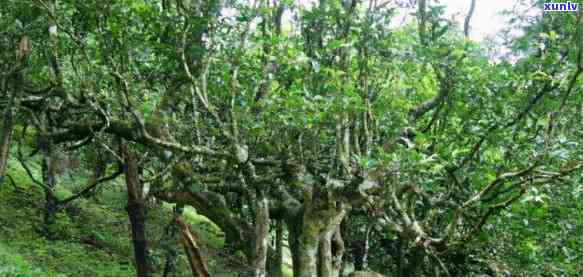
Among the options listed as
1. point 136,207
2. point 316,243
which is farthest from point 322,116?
point 136,207

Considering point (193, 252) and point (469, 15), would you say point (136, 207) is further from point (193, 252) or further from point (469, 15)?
point (469, 15)

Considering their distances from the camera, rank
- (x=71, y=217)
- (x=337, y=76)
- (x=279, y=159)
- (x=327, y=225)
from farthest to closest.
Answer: (x=71, y=217) < (x=279, y=159) < (x=327, y=225) < (x=337, y=76)

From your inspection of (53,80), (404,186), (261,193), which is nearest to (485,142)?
(404,186)

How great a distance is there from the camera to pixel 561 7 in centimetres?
659

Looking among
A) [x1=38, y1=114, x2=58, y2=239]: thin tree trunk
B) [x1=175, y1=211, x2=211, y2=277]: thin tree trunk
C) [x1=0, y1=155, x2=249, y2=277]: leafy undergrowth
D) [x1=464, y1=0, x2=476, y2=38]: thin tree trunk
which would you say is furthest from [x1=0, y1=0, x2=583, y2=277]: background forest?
[x1=0, y1=155, x2=249, y2=277]: leafy undergrowth

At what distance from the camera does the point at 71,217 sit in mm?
13578

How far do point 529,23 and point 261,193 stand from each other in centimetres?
418

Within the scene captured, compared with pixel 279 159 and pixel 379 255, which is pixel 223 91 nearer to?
pixel 279 159

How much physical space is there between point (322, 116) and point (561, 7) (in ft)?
9.98

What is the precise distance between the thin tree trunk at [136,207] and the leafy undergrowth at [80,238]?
1.42 m

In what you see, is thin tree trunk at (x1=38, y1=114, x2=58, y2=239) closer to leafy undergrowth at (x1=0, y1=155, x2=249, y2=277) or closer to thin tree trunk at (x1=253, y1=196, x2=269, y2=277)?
leafy undergrowth at (x1=0, y1=155, x2=249, y2=277)

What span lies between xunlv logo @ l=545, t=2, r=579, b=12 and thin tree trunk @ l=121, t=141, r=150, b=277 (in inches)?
248

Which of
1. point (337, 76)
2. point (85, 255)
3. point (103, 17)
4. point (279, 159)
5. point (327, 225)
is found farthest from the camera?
point (85, 255)

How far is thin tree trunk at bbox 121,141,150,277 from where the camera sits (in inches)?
352
